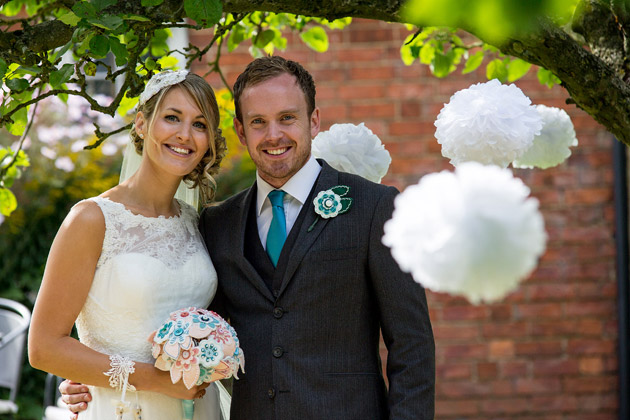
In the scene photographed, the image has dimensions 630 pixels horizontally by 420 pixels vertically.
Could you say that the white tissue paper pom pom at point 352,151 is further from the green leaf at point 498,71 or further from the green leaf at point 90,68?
the green leaf at point 90,68

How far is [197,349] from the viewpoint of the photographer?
2.12 metres

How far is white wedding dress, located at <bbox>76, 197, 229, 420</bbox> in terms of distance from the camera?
2.34 meters

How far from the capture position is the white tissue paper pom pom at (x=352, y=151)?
2.64 m

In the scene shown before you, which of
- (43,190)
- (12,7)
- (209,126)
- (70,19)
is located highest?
(12,7)

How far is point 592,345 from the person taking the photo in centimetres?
459

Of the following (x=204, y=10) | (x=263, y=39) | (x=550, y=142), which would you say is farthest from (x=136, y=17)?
(x=550, y=142)

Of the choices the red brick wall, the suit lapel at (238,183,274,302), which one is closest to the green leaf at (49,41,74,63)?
the suit lapel at (238,183,274,302)

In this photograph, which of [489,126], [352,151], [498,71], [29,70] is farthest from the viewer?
[498,71]

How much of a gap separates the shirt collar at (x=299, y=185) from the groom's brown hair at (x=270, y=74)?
20cm

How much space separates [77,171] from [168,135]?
279 centimetres

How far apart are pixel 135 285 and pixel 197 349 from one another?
35cm

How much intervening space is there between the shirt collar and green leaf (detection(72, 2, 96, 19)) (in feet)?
2.62

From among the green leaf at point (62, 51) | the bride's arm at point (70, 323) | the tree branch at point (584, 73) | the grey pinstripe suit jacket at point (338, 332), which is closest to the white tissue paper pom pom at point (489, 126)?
the tree branch at point (584, 73)

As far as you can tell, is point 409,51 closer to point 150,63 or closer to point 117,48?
point 150,63
